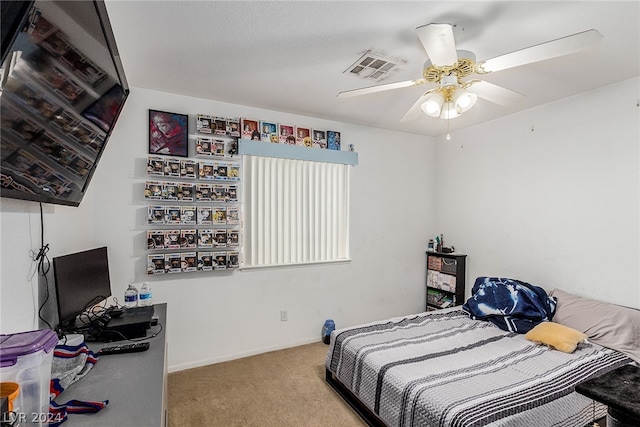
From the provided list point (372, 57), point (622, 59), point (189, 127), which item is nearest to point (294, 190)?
point (189, 127)

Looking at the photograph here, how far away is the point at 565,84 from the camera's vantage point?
8.58 ft

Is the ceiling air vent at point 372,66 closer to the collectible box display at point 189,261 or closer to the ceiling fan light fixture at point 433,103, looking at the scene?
the ceiling fan light fixture at point 433,103

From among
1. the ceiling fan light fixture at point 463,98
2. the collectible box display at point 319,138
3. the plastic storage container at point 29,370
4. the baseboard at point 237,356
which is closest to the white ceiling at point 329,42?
the ceiling fan light fixture at point 463,98

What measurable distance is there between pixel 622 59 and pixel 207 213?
11.3 feet

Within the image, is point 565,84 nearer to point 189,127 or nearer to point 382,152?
point 382,152

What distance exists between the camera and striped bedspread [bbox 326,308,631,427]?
1.67m

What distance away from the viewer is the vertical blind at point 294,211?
320 cm

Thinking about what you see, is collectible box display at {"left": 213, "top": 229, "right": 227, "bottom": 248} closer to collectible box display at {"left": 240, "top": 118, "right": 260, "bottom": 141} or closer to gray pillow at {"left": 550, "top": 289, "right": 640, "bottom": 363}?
collectible box display at {"left": 240, "top": 118, "right": 260, "bottom": 141}

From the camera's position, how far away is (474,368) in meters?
2.04

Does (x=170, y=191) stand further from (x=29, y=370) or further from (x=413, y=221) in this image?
(x=413, y=221)

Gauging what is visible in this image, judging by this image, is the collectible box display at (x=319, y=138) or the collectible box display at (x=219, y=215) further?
the collectible box display at (x=319, y=138)

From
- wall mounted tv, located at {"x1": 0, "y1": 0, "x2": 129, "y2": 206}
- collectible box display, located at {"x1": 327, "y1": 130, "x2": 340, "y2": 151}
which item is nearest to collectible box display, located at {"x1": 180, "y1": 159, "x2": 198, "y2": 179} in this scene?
wall mounted tv, located at {"x1": 0, "y1": 0, "x2": 129, "y2": 206}

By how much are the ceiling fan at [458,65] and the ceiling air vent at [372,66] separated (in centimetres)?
25

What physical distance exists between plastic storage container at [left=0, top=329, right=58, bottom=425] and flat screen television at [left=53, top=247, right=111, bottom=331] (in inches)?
28.4
